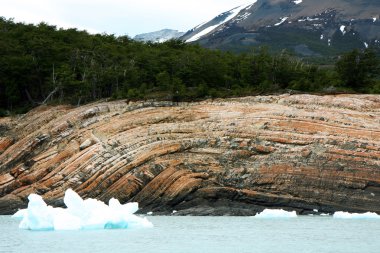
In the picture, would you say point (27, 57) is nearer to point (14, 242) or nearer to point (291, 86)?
point (291, 86)

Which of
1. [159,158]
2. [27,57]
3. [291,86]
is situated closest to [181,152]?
[159,158]

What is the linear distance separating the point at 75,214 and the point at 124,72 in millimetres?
38287

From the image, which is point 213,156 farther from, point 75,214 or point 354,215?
point 75,214

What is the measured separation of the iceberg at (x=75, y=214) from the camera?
42.8 meters

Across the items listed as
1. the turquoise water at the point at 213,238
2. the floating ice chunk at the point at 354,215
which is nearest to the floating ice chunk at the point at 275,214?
the floating ice chunk at the point at 354,215

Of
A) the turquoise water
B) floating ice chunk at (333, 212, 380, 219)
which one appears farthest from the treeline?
the turquoise water

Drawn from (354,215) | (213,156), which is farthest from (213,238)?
(213,156)

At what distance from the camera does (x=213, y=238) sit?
3944 centimetres

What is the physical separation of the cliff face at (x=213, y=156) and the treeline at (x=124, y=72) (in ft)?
23.5

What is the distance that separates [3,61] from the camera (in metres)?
81.1

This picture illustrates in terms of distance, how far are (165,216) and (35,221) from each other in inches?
611

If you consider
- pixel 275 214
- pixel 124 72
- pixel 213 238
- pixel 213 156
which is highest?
pixel 124 72

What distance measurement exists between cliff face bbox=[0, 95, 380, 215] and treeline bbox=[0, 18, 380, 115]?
7167 mm

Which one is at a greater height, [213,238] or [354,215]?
[213,238]
